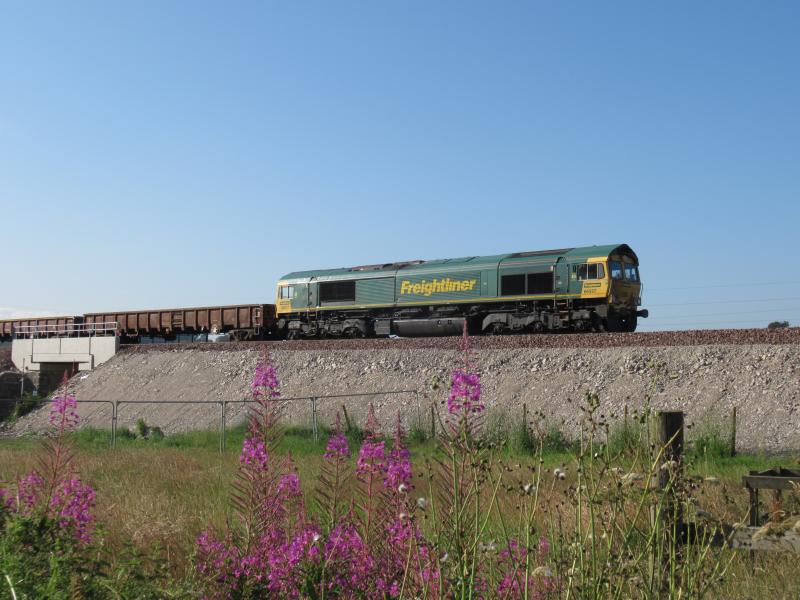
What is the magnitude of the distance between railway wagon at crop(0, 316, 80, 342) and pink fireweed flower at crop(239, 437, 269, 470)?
150 feet

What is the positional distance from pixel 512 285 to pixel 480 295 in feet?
4.48

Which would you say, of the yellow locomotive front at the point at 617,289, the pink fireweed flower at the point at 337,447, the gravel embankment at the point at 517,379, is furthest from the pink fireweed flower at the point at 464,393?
the yellow locomotive front at the point at 617,289

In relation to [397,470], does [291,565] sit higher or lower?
lower

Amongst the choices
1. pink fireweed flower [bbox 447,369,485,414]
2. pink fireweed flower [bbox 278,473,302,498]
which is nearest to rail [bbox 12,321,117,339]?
pink fireweed flower [bbox 278,473,302,498]

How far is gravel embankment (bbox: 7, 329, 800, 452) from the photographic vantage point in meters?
20.9

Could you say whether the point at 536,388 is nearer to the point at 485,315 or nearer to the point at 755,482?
the point at 485,315

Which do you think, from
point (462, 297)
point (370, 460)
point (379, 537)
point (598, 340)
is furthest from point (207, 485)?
point (462, 297)

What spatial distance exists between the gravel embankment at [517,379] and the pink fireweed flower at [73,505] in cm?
1175

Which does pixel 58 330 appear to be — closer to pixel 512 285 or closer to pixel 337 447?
pixel 512 285

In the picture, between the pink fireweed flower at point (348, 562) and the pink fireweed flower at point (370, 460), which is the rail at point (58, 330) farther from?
the pink fireweed flower at point (370, 460)

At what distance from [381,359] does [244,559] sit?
24.9m

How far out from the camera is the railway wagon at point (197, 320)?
3925cm

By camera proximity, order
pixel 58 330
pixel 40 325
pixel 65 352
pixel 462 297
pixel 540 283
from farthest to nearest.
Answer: pixel 40 325
pixel 58 330
pixel 65 352
pixel 462 297
pixel 540 283

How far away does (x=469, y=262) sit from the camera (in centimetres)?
3017
